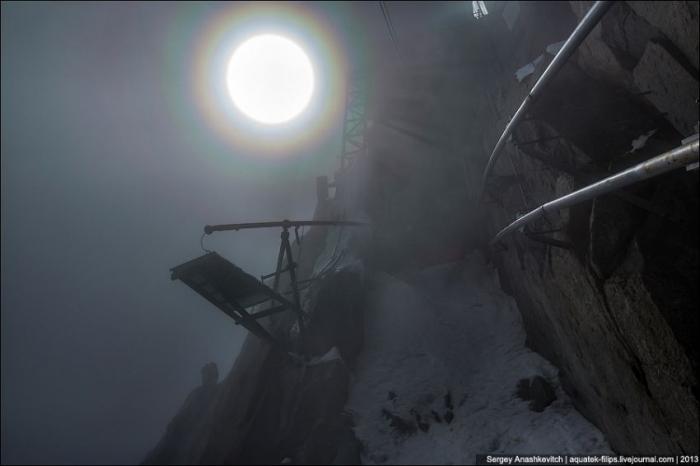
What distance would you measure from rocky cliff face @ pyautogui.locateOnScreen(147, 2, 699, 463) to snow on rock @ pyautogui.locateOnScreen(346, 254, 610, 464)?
0.17 m

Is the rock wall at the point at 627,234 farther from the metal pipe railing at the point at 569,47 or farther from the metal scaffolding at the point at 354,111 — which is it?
the metal scaffolding at the point at 354,111

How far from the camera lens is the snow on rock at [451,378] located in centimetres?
881

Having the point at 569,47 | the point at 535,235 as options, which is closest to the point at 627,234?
the point at 535,235

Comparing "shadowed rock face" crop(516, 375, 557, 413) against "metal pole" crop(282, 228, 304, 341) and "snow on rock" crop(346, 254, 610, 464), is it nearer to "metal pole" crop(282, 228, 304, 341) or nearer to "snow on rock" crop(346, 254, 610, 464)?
"snow on rock" crop(346, 254, 610, 464)

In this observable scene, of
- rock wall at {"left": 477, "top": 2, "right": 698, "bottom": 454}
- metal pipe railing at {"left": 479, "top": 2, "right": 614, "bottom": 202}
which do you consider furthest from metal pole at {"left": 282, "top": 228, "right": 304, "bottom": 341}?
metal pipe railing at {"left": 479, "top": 2, "right": 614, "bottom": 202}

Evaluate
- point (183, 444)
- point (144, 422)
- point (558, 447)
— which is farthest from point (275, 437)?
point (144, 422)

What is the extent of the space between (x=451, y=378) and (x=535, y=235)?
673 cm

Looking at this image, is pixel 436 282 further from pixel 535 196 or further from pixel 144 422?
pixel 144 422

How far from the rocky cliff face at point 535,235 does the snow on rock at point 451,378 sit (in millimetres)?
170

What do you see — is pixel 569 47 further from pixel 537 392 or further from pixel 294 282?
pixel 294 282

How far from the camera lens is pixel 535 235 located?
278 inches

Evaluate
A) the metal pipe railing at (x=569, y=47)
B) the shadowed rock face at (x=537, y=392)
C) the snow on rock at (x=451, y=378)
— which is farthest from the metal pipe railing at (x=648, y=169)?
the shadowed rock face at (x=537, y=392)

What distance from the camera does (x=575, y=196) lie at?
4.45 m

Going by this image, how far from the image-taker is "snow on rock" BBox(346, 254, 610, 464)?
8.81 metres
